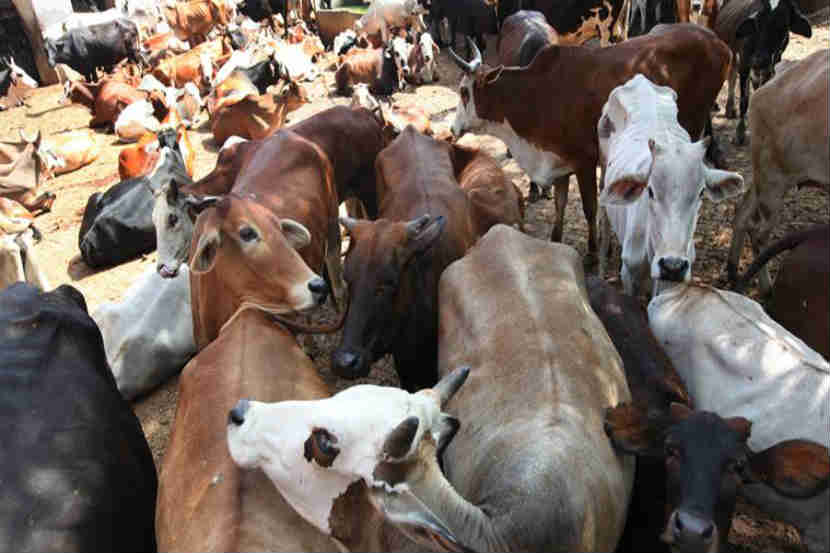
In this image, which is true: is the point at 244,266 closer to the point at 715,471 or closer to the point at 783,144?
the point at 715,471

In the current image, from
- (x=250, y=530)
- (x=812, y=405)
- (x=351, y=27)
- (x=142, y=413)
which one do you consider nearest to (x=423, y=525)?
(x=250, y=530)

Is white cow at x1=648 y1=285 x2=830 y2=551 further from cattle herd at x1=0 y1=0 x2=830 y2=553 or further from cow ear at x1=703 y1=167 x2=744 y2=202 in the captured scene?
cow ear at x1=703 y1=167 x2=744 y2=202

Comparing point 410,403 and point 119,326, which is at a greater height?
point 410,403

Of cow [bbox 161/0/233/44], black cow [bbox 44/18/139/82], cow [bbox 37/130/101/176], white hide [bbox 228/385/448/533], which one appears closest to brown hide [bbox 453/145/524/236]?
white hide [bbox 228/385/448/533]

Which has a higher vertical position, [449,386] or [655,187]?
[655,187]

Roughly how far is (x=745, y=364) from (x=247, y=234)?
2987 mm

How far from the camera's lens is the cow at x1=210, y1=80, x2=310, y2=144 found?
12250mm

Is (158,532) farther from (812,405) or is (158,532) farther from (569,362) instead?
(812,405)

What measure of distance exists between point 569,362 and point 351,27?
18.3 meters

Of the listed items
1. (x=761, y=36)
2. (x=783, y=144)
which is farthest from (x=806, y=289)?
(x=761, y=36)

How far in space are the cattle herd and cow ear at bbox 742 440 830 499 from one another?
0.01 metres

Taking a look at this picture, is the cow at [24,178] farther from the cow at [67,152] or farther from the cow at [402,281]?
the cow at [402,281]

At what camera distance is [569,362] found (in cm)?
347

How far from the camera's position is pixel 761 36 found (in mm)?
8656
